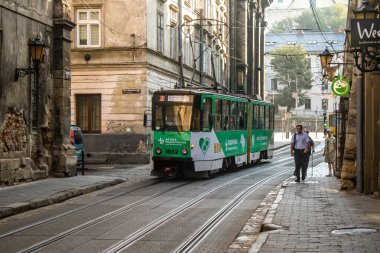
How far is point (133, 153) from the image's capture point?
32375mm

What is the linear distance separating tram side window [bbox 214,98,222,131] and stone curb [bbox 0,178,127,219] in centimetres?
508

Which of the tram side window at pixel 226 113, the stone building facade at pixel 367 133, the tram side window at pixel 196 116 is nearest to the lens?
the stone building facade at pixel 367 133

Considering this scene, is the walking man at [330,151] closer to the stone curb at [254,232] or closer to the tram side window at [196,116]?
the tram side window at [196,116]

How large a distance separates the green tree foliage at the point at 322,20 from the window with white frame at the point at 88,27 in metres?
88.3

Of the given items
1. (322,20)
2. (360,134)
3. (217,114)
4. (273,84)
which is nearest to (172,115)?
(217,114)

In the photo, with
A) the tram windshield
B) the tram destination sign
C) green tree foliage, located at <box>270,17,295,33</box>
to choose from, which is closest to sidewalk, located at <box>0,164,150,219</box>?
the tram windshield

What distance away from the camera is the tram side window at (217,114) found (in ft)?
78.9

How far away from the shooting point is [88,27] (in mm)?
32969

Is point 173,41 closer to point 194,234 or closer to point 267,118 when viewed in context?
point 267,118

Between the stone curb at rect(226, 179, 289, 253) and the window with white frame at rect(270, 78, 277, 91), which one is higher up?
the window with white frame at rect(270, 78, 277, 91)

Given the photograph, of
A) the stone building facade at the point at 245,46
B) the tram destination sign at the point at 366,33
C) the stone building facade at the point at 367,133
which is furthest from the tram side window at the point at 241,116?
the stone building facade at the point at 245,46

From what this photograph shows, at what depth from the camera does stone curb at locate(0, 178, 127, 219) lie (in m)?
13.6

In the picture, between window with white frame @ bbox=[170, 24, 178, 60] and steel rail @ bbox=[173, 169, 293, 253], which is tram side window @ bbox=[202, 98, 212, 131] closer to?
steel rail @ bbox=[173, 169, 293, 253]

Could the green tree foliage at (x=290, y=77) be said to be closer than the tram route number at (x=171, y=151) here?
No
